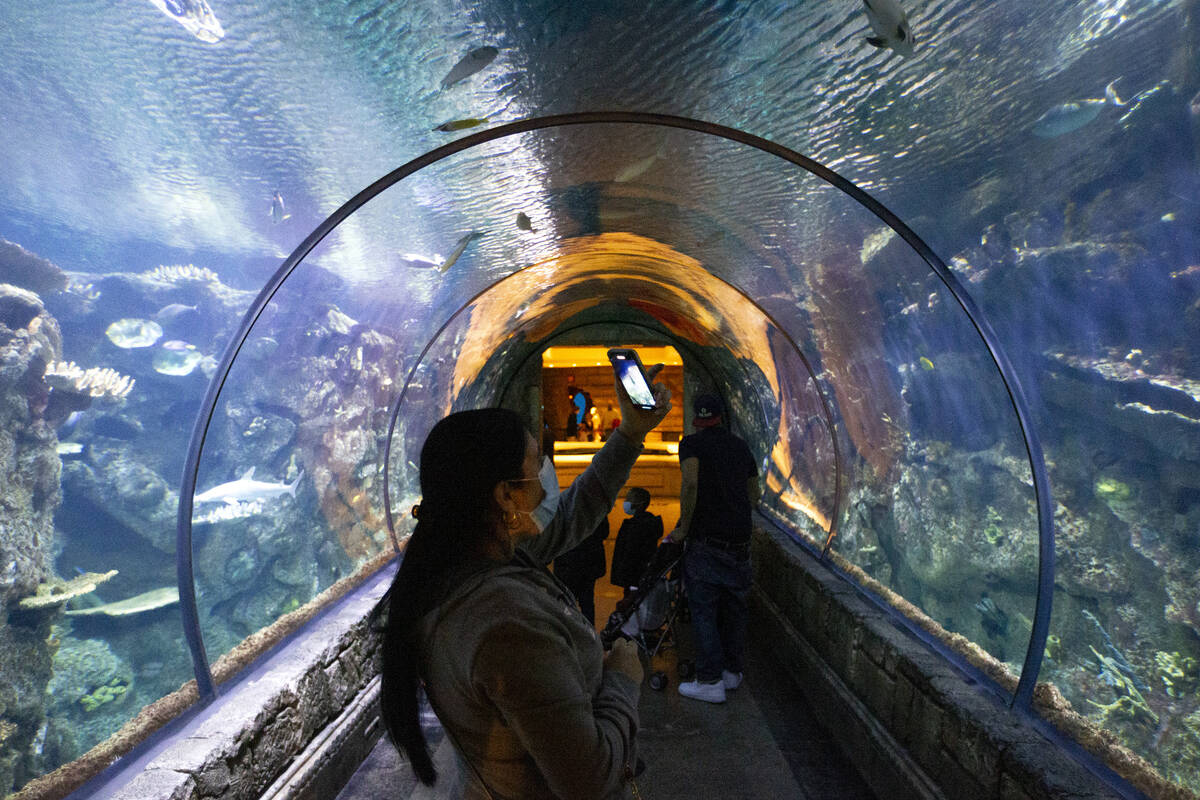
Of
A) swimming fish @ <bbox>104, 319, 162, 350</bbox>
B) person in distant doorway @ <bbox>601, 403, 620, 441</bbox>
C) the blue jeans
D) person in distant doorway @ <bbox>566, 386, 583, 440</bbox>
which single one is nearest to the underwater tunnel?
the blue jeans

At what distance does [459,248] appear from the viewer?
5223 mm

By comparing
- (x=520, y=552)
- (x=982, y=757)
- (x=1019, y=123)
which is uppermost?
(x=1019, y=123)

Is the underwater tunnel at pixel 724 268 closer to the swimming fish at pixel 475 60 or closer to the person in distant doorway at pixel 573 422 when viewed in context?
the swimming fish at pixel 475 60

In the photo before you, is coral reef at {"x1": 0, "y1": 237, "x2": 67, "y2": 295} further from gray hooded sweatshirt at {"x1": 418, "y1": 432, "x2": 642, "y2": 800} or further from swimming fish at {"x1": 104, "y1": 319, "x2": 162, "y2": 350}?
swimming fish at {"x1": 104, "y1": 319, "x2": 162, "y2": 350}

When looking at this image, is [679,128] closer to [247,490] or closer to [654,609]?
[654,609]

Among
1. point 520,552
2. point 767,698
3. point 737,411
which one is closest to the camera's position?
point 520,552

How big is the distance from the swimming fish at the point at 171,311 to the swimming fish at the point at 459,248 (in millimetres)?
5430

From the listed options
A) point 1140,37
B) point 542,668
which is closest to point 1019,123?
point 1140,37

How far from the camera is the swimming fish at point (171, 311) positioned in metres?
8.76

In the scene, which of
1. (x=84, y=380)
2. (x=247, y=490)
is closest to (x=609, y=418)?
(x=247, y=490)

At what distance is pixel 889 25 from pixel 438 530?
208 centimetres

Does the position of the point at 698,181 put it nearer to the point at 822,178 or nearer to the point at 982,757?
the point at 822,178

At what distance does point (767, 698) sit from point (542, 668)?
4.60m

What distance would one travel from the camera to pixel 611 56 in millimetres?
3027
